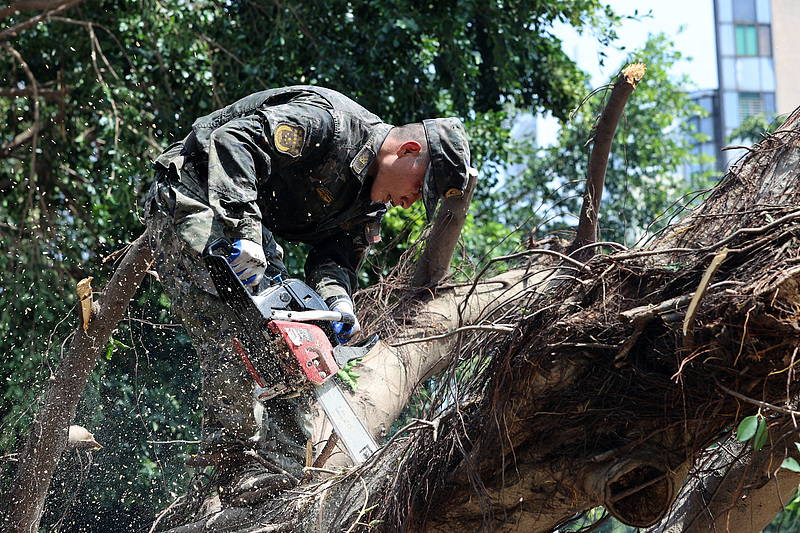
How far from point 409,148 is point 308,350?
2.88 ft

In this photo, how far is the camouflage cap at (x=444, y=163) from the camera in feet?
9.16

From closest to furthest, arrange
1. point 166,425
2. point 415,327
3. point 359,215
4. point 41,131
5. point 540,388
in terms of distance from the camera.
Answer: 1. point 540,388
2. point 359,215
3. point 415,327
4. point 166,425
5. point 41,131

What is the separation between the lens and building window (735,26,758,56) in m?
32.0

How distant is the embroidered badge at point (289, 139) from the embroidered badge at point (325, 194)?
11.6 inches

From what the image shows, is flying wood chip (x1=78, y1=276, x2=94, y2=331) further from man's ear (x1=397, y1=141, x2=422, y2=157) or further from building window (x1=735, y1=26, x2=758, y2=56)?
building window (x1=735, y1=26, x2=758, y2=56)

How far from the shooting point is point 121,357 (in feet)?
17.3

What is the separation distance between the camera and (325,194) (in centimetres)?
300

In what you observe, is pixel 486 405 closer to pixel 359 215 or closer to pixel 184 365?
pixel 359 215

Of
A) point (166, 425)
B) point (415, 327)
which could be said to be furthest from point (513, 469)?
point (166, 425)

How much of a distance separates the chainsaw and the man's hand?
104 millimetres

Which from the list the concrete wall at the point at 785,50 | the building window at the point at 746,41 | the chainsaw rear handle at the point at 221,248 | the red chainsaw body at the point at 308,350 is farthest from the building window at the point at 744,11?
the chainsaw rear handle at the point at 221,248

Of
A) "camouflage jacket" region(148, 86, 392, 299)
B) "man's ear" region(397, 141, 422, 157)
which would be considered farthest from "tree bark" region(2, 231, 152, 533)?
"man's ear" region(397, 141, 422, 157)

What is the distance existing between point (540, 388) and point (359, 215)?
→ 1564 millimetres

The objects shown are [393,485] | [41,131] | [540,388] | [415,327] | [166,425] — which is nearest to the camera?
[540,388]
